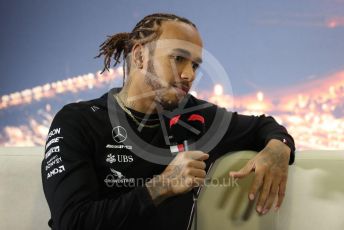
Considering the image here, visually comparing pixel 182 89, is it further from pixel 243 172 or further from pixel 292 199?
pixel 292 199

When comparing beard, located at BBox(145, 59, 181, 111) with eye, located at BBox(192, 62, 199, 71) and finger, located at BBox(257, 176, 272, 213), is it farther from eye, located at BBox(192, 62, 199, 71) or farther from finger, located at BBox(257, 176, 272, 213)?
finger, located at BBox(257, 176, 272, 213)

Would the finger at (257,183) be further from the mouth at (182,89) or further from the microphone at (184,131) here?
the mouth at (182,89)

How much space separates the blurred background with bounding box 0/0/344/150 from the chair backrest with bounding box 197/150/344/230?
29.4 inches

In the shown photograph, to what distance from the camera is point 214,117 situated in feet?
4.17

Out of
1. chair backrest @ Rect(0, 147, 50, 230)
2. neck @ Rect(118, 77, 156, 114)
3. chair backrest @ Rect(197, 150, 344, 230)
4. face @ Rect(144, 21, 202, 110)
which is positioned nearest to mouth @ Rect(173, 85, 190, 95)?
face @ Rect(144, 21, 202, 110)

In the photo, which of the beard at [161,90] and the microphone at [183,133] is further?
the beard at [161,90]

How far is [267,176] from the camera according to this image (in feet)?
3.23

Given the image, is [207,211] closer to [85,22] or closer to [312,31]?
[312,31]

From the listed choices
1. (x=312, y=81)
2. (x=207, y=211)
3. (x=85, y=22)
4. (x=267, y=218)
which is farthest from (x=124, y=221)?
(x=85, y=22)

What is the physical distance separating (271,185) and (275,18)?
1.35 meters

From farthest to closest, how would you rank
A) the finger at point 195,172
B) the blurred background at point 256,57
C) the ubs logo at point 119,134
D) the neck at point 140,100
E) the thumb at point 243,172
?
the blurred background at point 256,57 < the neck at point 140,100 < the ubs logo at point 119,134 < the thumb at point 243,172 < the finger at point 195,172

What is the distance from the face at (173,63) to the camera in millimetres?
1141

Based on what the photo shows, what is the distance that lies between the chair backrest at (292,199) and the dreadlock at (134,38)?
460 mm

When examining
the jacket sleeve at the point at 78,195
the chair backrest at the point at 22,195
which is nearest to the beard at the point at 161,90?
the jacket sleeve at the point at 78,195
